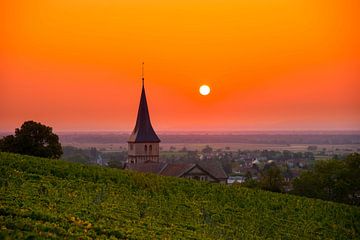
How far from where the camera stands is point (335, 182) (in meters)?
50.6

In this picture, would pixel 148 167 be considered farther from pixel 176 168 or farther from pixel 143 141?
pixel 143 141

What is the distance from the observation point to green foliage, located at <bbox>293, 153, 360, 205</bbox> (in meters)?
50.2

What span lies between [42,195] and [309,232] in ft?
43.4

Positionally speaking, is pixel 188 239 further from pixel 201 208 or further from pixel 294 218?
pixel 294 218

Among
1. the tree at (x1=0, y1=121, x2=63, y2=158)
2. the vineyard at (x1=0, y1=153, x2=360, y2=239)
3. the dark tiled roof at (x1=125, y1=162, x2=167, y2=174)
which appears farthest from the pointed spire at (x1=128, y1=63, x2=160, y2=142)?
the vineyard at (x1=0, y1=153, x2=360, y2=239)

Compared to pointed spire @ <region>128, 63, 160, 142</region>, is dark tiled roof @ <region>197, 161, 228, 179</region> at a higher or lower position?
lower

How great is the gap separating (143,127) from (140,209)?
53.0 m

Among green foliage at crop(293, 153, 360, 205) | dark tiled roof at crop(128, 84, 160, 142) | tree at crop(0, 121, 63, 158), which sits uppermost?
dark tiled roof at crop(128, 84, 160, 142)

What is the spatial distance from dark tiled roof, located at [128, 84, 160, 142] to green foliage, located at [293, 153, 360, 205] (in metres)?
27.0

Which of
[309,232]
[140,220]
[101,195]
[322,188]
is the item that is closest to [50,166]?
[101,195]

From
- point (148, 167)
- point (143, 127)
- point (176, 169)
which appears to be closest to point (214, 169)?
point (176, 169)

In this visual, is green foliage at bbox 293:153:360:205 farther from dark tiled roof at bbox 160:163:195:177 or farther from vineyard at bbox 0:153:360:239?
vineyard at bbox 0:153:360:239

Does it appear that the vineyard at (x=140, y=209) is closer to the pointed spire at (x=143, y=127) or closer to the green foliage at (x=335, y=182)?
the green foliage at (x=335, y=182)

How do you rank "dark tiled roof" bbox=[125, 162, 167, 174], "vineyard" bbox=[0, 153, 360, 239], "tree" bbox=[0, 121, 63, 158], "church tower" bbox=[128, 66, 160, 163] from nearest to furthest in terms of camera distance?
"vineyard" bbox=[0, 153, 360, 239] → "tree" bbox=[0, 121, 63, 158] → "dark tiled roof" bbox=[125, 162, 167, 174] → "church tower" bbox=[128, 66, 160, 163]
